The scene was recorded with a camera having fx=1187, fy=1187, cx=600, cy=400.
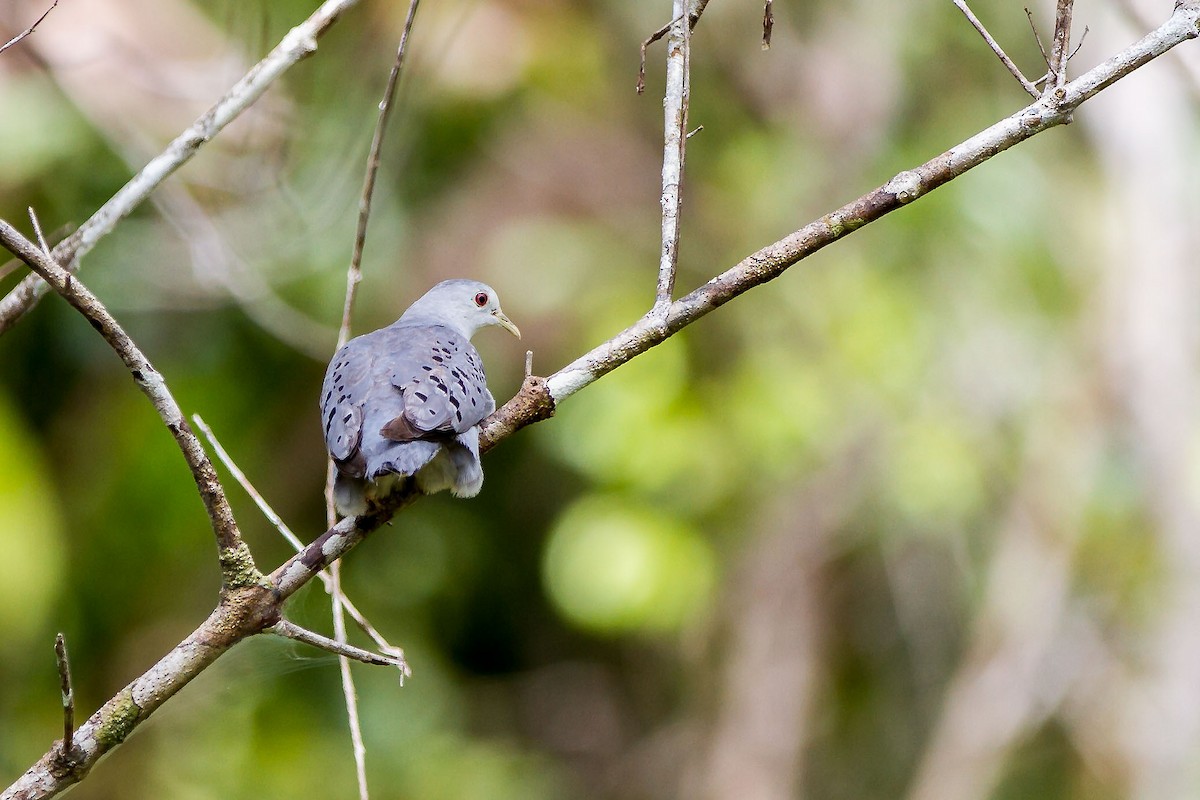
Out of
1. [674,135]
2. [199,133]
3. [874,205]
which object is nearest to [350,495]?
[199,133]

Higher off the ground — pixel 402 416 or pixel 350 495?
pixel 402 416

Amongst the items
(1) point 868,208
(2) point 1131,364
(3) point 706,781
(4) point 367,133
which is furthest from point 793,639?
(1) point 868,208

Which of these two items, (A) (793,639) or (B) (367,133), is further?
(A) (793,639)

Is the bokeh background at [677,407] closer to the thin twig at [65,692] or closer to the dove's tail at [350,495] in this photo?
the dove's tail at [350,495]

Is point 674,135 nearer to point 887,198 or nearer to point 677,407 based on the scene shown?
point 887,198

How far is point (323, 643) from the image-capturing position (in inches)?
86.4

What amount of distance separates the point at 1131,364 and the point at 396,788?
4.77m

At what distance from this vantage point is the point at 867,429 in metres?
6.74

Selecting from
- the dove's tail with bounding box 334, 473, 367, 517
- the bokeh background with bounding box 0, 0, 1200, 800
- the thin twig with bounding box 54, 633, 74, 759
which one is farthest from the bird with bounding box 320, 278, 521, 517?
the bokeh background with bounding box 0, 0, 1200, 800

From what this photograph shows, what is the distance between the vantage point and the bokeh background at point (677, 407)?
6.26 metres

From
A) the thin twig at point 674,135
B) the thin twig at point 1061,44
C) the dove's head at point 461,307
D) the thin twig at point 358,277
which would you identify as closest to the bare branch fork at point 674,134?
the thin twig at point 674,135

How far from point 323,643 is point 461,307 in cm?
243

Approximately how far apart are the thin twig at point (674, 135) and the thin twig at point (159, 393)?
40.6 inches

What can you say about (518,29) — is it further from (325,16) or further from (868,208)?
(868,208)
